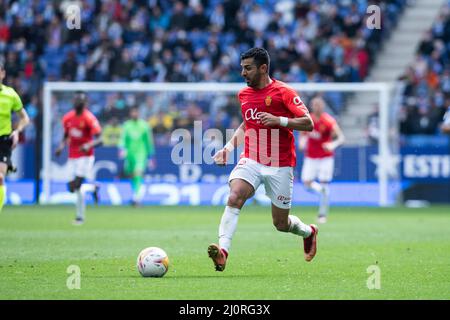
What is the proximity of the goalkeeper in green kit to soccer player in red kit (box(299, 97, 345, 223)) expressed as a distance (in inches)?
233

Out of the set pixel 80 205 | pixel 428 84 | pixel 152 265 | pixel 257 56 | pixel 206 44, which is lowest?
pixel 152 265

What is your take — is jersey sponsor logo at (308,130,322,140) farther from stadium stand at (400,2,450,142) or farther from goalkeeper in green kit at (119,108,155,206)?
stadium stand at (400,2,450,142)

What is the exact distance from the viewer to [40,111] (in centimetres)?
2942

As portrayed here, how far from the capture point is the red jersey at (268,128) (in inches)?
475

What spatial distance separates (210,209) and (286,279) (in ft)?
50.4

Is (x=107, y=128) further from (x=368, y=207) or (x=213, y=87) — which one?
(x=368, y=207)

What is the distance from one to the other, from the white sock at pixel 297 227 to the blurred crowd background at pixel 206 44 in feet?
57.3

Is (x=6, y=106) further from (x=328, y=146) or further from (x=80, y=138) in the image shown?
(x=328, y=146)

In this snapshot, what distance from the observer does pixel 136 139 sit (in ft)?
91.0

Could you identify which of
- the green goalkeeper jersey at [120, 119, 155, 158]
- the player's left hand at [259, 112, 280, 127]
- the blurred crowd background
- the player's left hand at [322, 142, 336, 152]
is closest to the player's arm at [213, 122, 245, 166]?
the player's left hand at [259, 112, 280, 127]

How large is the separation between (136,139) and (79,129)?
19.9ft

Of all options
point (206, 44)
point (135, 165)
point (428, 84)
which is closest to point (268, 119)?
point (135, 165)

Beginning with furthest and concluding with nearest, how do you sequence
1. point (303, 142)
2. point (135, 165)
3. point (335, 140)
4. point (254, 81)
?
1. point (135, 165)
2. point (303, 142)
3. point (335, 140)
4. point (254, 81)
